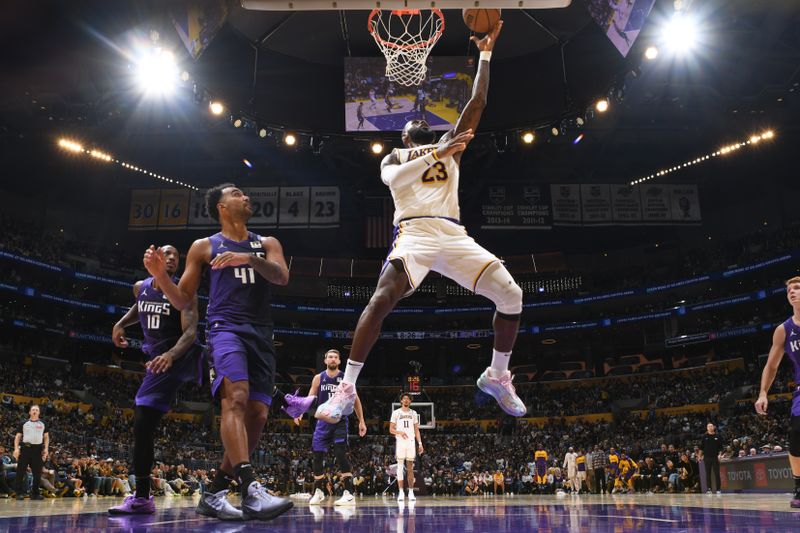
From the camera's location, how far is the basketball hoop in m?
11.9

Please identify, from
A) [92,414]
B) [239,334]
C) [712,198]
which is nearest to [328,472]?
[92,414]

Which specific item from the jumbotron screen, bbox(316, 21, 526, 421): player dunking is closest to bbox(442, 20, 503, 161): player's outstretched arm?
bbox(316, 21, 526, 421): player dunking

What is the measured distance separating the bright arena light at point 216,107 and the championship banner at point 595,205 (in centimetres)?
1567

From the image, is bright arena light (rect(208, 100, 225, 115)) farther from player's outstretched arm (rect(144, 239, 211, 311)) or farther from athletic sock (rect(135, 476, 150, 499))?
player's outstretched arm (rect(144, 239, 211, 311))

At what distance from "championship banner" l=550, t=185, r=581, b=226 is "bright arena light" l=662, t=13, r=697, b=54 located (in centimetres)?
1002

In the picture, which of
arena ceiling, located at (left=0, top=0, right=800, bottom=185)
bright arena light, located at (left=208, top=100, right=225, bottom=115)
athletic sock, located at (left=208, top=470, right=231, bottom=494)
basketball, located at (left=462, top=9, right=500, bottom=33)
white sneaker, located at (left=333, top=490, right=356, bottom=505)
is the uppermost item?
arena ceiling, located at (left=0, top=0, right=800, bottom=185)

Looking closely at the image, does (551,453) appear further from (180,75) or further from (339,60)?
(180,75)

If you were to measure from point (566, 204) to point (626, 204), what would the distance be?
9.02 ft

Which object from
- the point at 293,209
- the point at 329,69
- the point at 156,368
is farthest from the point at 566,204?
the point at 156,368

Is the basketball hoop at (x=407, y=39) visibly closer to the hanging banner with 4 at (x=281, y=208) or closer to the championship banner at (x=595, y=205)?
the hanging banner with 4 at (x=281, y=208)

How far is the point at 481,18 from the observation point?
538cm

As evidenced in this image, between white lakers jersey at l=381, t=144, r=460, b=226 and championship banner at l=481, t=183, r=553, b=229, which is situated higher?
championship banner at l=481, t=183, r=553, b=229

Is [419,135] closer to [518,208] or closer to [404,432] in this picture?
[404,432]

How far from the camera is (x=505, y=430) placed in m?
35.8
